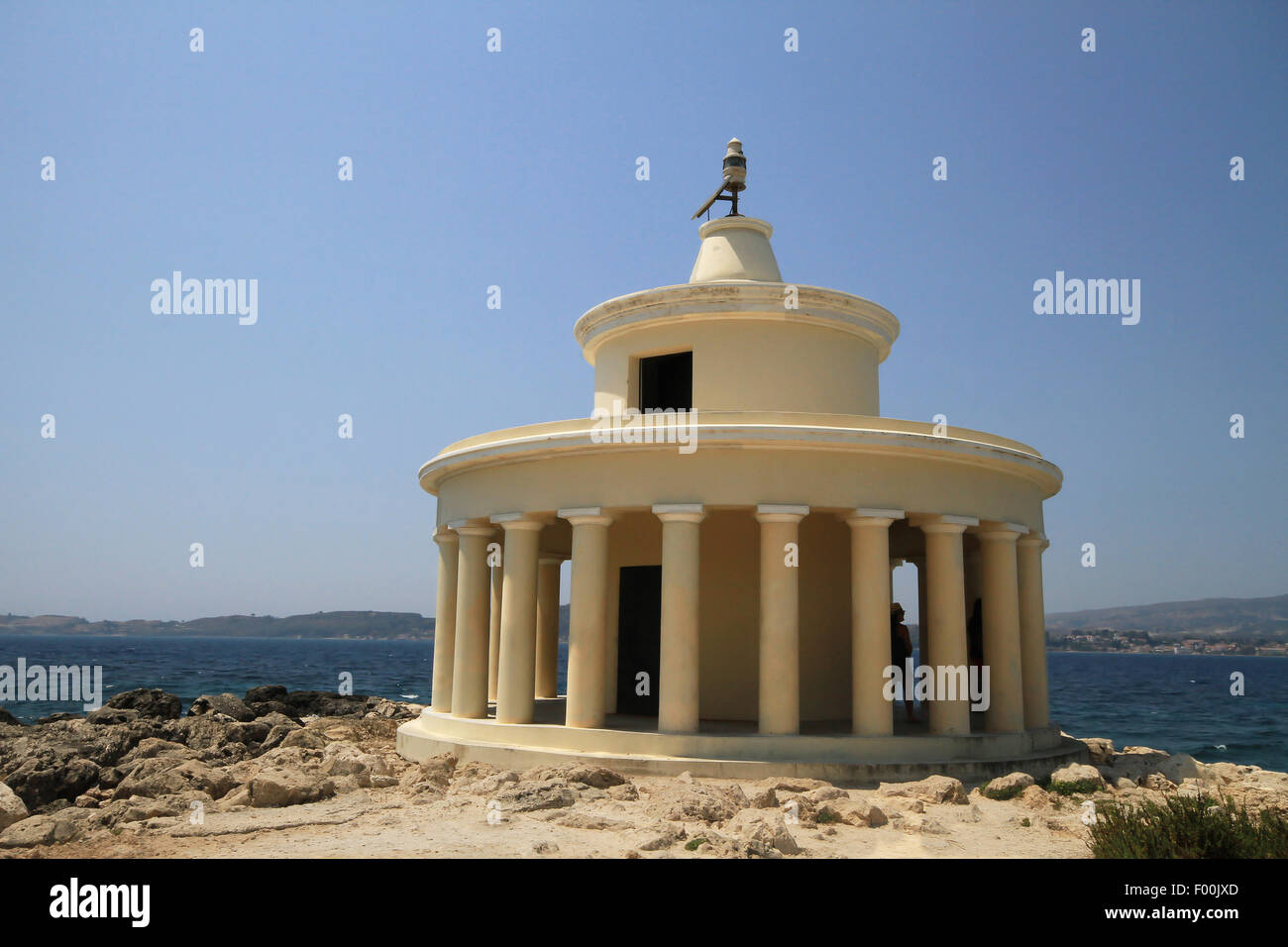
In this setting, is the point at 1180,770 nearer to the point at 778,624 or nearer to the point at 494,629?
the point at 778,624

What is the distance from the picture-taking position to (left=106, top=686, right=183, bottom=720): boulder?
25.5 meters

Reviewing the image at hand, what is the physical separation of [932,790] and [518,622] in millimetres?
7558

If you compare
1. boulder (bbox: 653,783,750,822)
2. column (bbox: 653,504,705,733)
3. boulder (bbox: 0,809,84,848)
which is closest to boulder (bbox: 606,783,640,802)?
boulder (bbox: 653,783,750,822)

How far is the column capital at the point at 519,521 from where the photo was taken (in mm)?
17125

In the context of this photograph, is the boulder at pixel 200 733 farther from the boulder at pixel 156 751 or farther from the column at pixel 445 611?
the column at pixel 445 611

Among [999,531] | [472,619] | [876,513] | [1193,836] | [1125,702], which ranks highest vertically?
[876,513]

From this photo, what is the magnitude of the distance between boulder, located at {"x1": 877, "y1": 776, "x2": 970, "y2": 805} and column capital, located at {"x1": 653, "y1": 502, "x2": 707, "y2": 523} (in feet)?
16.5

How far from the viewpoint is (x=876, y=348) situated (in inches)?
792

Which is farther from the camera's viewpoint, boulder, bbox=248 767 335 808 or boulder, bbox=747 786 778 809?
boulder, bbox=248 767 335 808

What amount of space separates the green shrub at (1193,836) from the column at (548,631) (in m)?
16.8

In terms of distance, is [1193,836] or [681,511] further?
[681,511]

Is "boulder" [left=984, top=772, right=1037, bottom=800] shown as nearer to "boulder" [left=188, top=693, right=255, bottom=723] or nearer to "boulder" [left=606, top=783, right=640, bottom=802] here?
"boulder" [left=606, top=783, right=640, bottom=802]

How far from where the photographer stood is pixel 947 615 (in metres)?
16.3

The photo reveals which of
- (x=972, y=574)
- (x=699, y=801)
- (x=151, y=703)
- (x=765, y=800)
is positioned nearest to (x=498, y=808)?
(x=699, y=801)
